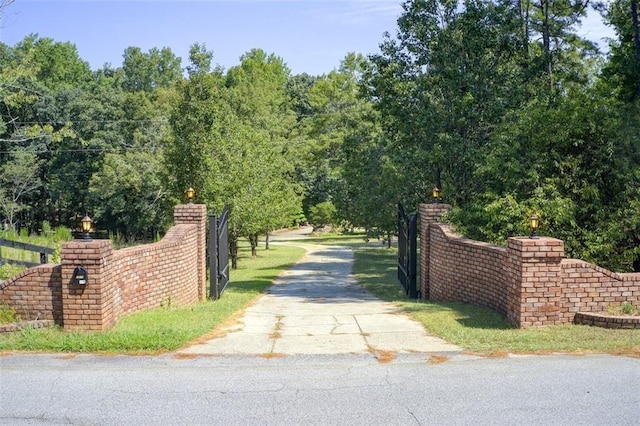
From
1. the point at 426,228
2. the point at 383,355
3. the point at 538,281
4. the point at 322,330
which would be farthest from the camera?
the point at 426,228

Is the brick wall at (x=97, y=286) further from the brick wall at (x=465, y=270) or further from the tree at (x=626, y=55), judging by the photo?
the tree at (x=626, y=55)

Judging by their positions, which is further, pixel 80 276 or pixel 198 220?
pixel 198 220

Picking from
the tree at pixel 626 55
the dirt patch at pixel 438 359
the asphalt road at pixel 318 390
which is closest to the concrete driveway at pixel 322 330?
the dirt patch at pixel 438 359

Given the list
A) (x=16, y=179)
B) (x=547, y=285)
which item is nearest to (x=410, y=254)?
(x=547, y=285)

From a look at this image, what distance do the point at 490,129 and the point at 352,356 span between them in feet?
35.1

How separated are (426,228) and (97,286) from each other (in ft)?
23.9

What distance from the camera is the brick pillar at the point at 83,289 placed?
787 centimetres

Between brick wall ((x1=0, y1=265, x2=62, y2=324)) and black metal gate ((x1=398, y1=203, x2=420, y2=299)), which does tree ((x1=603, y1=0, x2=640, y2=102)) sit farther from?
brick wall ((x1=0, y1=265, x2=62, y2=324))

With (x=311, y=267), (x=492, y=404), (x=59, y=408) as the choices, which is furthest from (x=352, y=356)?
(x=311, y=267)

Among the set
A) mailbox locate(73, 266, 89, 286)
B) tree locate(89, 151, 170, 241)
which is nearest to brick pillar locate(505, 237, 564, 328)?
mailbox locate(73, 266, 89, 286)

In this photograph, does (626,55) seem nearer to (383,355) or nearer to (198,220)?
(198,220)

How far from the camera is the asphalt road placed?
5.10 m

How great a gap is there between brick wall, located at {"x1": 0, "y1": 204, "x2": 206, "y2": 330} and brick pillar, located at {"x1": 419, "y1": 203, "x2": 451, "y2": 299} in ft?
17.2

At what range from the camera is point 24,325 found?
782cm
